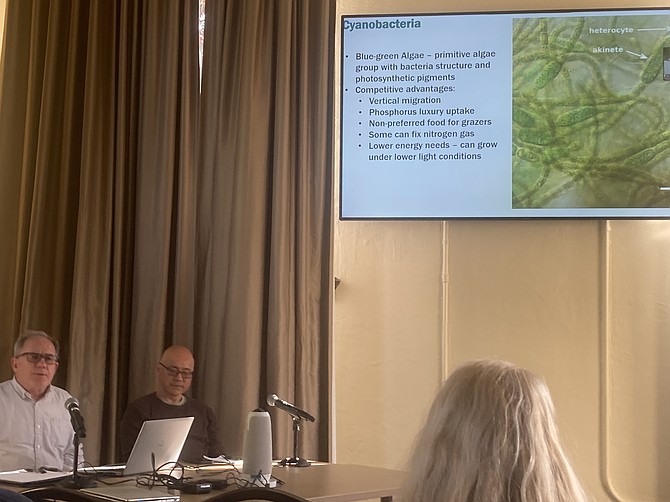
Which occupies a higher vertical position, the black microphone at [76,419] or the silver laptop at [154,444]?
the black microphone at [76,419]

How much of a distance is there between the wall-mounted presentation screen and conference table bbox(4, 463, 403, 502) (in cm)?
145

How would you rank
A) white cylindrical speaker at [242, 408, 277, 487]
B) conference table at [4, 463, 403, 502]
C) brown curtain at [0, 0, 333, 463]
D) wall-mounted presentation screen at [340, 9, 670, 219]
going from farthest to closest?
brown curtain at [0, 0, 333, 463], wall-mounted presentation screen at [340, 9, 670, 219], white cylindrical speaker at [242, 408, 277, 487], conference table at [4, 463, 403, 502]

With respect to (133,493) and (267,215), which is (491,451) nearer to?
(133,493)

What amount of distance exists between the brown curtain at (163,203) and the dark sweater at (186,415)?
9 centimetres

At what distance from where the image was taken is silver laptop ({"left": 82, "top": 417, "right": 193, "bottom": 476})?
3111mm

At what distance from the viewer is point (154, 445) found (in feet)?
10.3

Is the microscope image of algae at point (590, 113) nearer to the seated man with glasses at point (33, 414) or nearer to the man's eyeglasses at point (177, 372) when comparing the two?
the man's eyeglasses at point (177, 372)

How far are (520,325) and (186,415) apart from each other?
5.56ft

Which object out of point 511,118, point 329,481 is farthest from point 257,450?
point 511,118

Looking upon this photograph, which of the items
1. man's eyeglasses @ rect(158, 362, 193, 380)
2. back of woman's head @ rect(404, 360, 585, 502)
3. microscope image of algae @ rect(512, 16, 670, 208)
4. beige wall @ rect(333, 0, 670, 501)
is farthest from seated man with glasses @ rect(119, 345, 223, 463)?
back of woman's head @ rect(404, 360, 585, 502)

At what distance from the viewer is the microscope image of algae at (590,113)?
4.34m

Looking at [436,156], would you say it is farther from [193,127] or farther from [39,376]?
[39,376]

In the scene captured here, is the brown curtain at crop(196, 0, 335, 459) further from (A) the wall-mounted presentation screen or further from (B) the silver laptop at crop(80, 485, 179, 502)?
(B) the silver laptop at crop(80, 485, 179, 502)

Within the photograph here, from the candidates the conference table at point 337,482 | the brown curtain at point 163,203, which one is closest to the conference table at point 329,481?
the conference table at point 337,482
